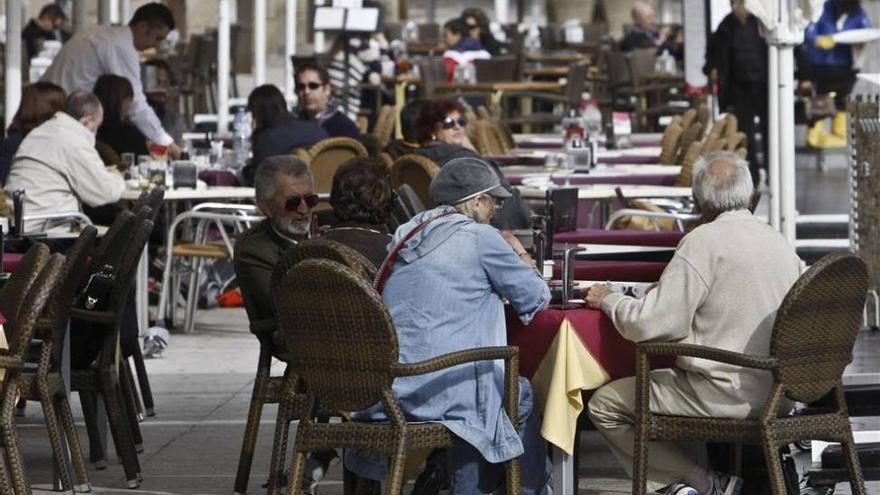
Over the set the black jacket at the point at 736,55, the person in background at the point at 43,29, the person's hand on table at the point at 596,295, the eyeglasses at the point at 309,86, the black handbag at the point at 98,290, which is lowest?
the black handbag at the point at 98,290

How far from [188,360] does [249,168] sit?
153 centimetres

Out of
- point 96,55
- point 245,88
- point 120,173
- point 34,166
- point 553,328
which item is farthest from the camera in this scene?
point 245,88

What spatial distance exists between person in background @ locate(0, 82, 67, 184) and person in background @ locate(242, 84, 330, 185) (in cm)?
111

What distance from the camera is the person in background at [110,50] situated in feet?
43.0

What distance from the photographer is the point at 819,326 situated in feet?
19.2

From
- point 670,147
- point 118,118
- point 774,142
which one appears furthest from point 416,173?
point 670,147

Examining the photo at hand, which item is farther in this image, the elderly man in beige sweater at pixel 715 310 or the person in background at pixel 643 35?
the person in background at pixel 643 35

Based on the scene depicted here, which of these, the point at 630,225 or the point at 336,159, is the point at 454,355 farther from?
the point at 630,225

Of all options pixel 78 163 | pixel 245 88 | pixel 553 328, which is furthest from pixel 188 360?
pixel 245 88

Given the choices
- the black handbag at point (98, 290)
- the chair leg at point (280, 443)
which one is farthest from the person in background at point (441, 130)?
the chair leg at point (280, 443)

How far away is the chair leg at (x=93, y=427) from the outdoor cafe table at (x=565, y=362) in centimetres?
179

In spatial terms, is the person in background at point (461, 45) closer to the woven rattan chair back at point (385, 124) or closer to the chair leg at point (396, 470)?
the woven rattan chair back at point (385, 124)

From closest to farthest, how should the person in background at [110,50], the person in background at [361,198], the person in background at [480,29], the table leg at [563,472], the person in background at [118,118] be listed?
the table leg at [563,472] → the person in background at [361,198] → the person in background at [118,118] → the person in background at [110,50] → the person in background at [480,29]

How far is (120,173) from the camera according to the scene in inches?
426
